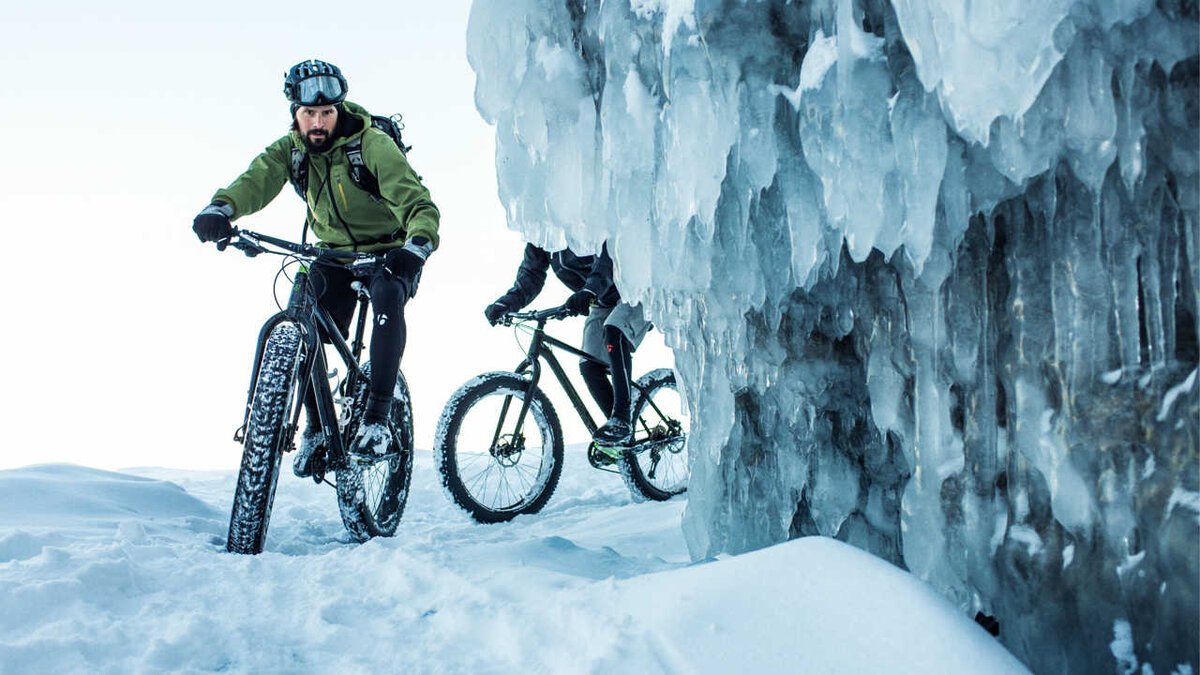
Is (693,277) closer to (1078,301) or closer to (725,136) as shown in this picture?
(725,136)

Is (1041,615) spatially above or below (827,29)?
below

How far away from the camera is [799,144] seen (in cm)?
240

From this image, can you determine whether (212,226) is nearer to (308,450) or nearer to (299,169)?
(299,169)

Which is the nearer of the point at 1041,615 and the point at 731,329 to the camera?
the point at 1041,615

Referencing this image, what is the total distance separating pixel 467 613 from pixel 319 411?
5.72ft

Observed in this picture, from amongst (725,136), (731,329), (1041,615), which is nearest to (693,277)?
(731,329)

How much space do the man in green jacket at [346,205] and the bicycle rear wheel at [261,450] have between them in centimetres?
42

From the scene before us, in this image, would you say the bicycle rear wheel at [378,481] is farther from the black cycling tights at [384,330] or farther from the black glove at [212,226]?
the black glove at [212,226]

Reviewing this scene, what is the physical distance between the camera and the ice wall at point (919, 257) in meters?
1.67

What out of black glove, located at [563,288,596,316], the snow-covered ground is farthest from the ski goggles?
the snow-covered ground

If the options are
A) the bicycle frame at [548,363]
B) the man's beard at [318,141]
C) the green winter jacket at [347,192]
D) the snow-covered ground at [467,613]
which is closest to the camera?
the snow-covered ground at [467,613]

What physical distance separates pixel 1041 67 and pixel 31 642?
Result: 255 cm

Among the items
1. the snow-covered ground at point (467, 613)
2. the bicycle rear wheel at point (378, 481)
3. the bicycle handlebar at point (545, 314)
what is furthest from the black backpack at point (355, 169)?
the snow-covered ground at point (467, 613)

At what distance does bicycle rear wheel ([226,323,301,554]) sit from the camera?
116 inches
